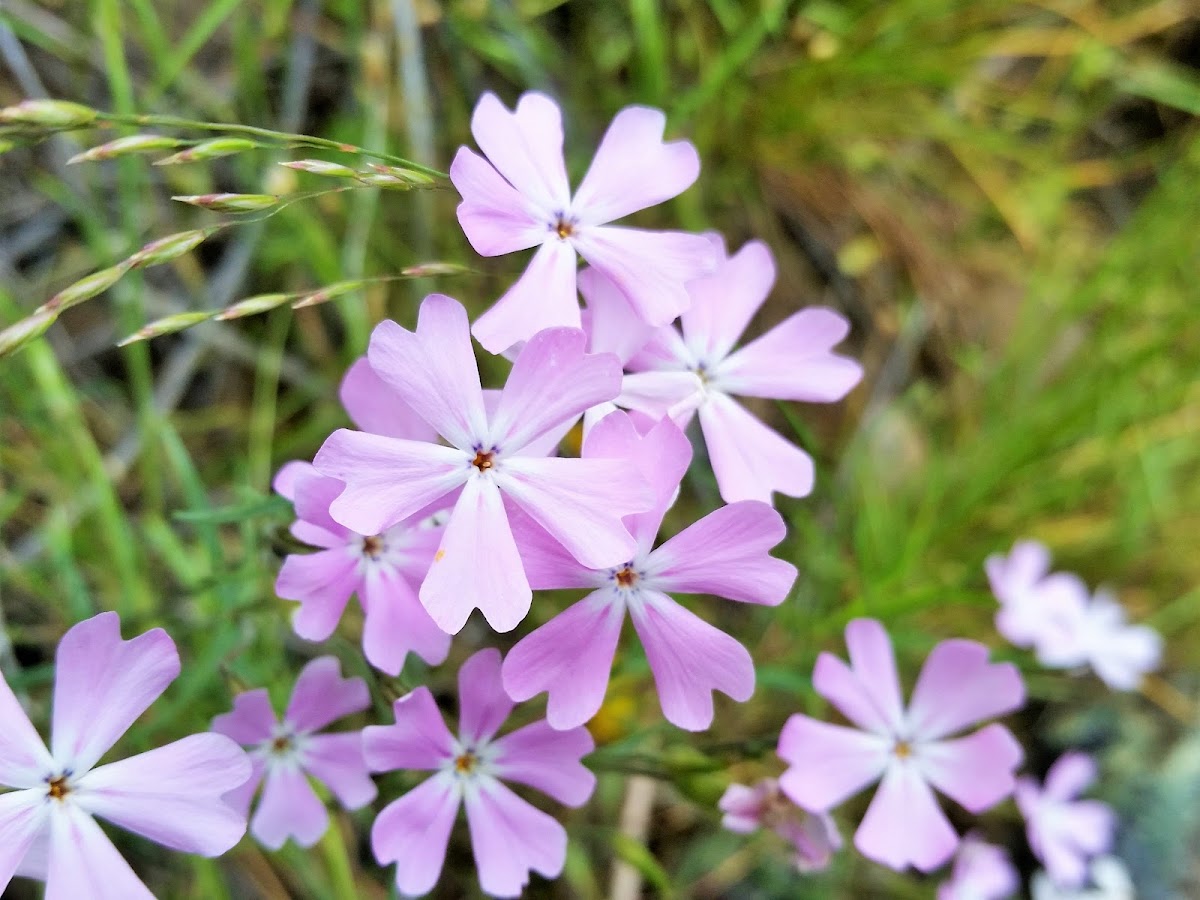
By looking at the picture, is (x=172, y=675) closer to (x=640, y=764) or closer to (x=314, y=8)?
(x=640, y=764)

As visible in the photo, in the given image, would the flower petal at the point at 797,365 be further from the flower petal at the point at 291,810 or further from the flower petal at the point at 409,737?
the flower petal at the point at 291,810

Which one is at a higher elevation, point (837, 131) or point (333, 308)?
point (837, 131)

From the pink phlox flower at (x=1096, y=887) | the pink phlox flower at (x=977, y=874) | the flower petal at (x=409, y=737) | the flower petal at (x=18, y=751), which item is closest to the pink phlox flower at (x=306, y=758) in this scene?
the flower petal at (x=409, y=737)

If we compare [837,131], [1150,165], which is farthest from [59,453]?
[1150,165]

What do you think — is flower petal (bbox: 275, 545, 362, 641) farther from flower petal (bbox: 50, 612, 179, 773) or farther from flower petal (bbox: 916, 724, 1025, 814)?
flower petal (bbox: 916, 724, 1025, 814)

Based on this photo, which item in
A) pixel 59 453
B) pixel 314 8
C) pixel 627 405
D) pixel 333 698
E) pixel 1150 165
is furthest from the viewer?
pixel 1150 165

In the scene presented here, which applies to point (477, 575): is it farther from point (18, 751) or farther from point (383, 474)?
point (18, 751)

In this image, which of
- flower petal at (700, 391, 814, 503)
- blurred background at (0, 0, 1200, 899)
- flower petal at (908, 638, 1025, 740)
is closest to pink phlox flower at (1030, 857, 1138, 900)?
blurred background at (0, 0, 1200, 899)
